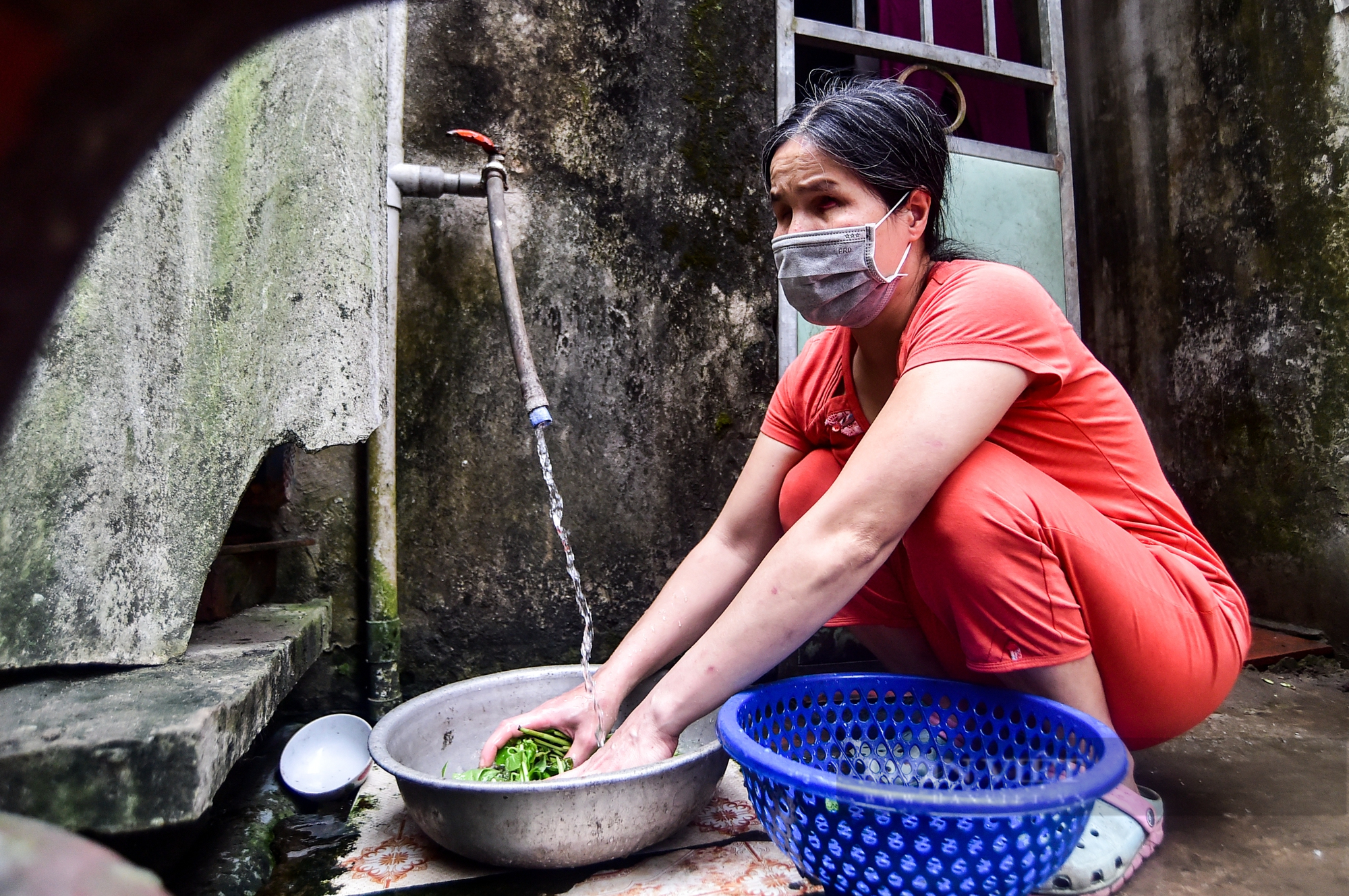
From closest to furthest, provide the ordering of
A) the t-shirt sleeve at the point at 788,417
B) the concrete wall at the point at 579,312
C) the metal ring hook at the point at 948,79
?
the t-shirt sleeve at the point at 788,417
the concrete wall at the point at 579,312
the metal ring hook at the point at 948,79

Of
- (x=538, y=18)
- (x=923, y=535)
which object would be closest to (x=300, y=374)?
(x=923, y=535)

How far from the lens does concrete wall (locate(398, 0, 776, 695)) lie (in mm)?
2145

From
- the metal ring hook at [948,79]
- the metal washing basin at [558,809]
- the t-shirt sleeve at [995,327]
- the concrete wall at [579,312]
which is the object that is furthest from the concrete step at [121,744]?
the metal ring hook at [948,79]

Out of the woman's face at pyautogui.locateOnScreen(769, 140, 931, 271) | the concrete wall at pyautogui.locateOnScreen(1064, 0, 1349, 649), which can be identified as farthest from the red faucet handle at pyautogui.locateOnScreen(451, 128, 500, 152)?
the concrete wall at pyautogui.locateOnScreen(1064, 0, 1349, 649)

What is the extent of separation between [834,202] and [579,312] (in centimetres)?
98

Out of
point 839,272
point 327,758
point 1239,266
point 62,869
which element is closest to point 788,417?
point 839,272

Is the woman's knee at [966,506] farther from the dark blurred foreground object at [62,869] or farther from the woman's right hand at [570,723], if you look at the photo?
the dark blurred foreground object at [62,869]

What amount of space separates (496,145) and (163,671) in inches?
60.8

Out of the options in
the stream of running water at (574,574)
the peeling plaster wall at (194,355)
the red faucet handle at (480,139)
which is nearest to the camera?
the peeling plaster wall at (194,355)

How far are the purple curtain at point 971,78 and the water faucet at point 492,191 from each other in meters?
1.70

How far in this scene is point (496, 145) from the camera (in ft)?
7.06

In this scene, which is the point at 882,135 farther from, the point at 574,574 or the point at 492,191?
the point at 574,574

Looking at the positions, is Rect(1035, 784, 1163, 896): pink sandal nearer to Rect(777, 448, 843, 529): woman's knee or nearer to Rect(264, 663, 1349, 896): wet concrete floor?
Rect(264, 663, 1349, 896): wet concrete floor

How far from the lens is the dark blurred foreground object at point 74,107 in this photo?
0.21 meters
